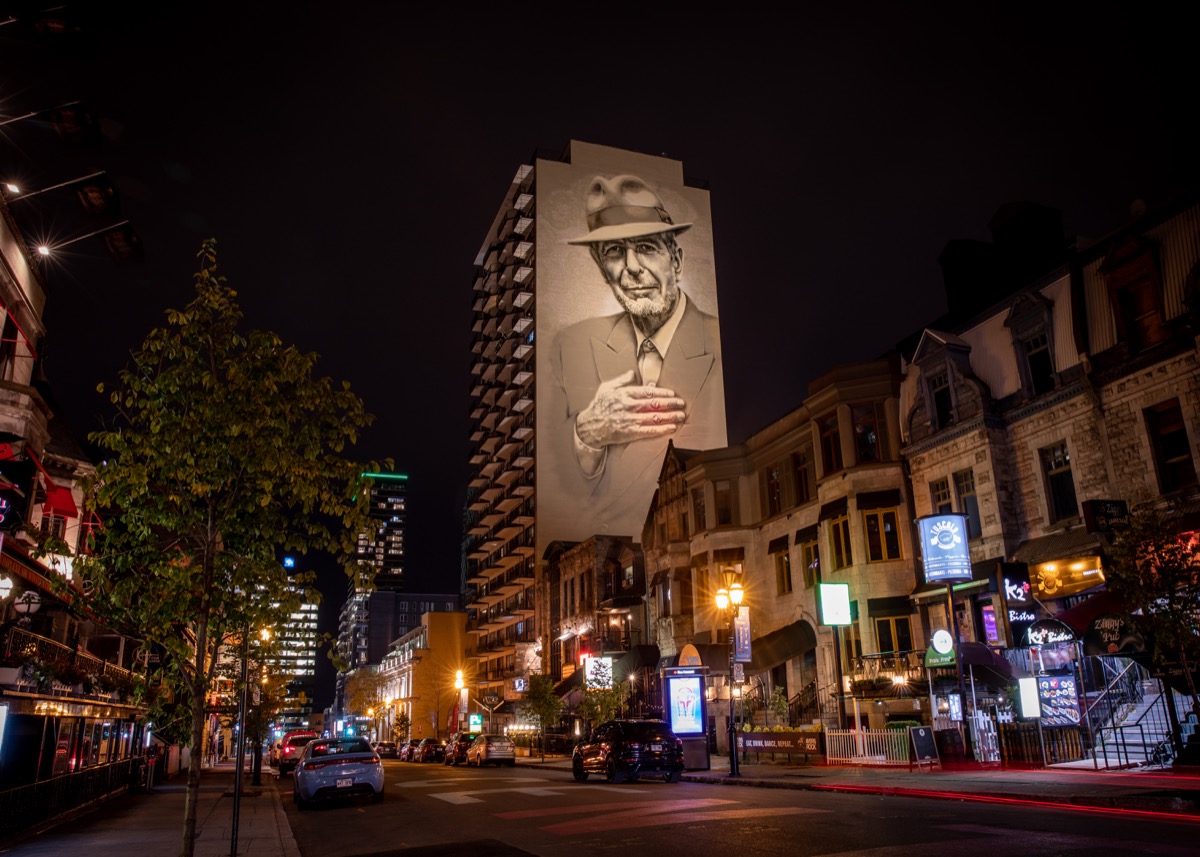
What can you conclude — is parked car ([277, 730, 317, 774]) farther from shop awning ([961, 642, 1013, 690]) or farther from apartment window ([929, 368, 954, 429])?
apartment window ([929, 368, 954, 429])

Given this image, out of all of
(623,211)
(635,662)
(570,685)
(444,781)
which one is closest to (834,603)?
(444,781)

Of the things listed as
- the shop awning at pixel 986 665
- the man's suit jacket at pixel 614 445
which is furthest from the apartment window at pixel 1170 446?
the man's suit jacket at pixel 614 445

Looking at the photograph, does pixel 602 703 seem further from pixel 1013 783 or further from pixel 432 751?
pixel 1013 783

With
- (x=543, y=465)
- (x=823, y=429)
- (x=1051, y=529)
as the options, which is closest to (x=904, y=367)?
(x=823, y=429)

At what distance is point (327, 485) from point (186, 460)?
178 cm

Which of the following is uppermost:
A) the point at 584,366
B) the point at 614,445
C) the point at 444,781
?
the point at 584,366

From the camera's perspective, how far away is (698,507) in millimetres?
42406

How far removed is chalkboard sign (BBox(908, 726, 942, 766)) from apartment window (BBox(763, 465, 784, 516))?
15942mm

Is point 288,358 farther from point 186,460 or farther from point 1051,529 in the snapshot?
point 1051,529

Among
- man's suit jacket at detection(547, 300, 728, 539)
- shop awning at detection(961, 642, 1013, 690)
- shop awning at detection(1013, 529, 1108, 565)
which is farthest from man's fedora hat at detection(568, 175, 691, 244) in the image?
shop awning at detection(961, 642, 1013, 690)

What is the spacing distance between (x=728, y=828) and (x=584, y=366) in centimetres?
6926

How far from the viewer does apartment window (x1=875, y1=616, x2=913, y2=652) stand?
97.0ft

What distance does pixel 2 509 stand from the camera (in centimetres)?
1606

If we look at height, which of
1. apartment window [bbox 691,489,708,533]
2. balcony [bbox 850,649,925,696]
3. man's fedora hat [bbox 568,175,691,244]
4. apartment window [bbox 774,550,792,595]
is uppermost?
man's fedora hat [bbox 568,175,691,244]
